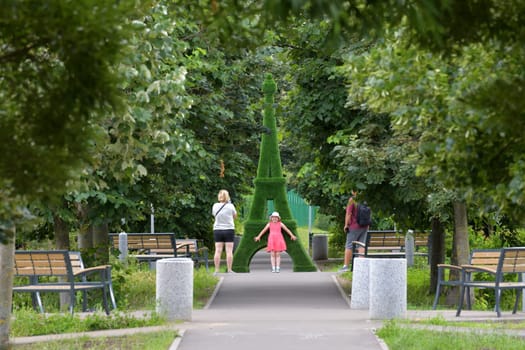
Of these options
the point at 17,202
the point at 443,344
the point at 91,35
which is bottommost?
the point at 443,344

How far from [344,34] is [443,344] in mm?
7123

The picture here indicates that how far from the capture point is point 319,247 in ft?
120

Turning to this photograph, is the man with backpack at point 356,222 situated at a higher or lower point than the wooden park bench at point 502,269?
higher

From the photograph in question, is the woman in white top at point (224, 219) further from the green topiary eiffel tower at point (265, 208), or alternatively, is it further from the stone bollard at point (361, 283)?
the stone bollard at point (361, 283)

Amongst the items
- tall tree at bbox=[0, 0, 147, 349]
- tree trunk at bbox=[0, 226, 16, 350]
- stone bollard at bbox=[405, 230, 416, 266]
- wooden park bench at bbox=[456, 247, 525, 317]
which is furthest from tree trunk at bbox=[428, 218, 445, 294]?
tall tree at bbox=[0, 0, 147, 349]

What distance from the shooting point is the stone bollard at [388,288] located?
15430 mm

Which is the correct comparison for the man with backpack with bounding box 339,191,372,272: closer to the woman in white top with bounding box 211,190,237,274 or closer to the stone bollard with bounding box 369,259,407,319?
the woman in white top with bounding box 211,190,237,274

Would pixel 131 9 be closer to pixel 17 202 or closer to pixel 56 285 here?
pixel 17 202

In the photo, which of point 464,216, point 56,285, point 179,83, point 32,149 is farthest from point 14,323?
point 32,149

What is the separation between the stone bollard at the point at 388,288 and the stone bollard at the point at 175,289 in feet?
7.94

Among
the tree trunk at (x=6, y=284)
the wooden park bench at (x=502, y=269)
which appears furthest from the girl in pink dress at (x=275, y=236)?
the tree trunk at (x=6, y=284)

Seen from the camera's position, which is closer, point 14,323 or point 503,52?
point 503,52

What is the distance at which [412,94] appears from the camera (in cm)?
731

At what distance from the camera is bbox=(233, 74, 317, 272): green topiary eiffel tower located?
1132 inches
